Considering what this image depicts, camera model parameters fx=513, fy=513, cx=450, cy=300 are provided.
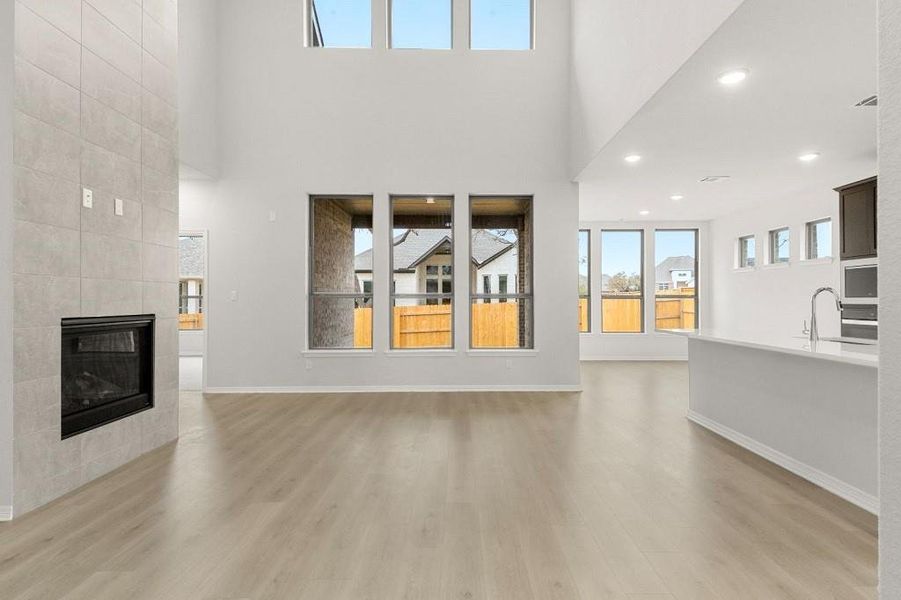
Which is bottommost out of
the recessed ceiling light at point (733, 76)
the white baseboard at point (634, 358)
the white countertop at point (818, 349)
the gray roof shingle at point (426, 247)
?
the white baseboard at point (634, 358)

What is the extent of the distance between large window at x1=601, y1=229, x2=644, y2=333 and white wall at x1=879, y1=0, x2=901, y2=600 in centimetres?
878

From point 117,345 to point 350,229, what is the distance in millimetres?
3399

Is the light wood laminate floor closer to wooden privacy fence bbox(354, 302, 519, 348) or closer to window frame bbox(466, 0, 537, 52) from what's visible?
wooden privacy fence bbox(354, 302, 519, 348)

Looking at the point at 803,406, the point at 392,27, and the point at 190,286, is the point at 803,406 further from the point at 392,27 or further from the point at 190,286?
the point at 190,286

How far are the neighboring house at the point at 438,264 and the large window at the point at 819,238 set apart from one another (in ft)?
13.5

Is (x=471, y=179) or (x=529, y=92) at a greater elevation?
(x=529, y=92)

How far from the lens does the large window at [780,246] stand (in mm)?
7543

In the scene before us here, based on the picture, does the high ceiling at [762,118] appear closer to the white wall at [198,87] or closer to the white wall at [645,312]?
the white wall at [645,312]

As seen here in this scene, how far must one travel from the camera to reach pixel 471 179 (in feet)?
21.2

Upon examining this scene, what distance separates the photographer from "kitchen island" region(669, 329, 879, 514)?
2.84m

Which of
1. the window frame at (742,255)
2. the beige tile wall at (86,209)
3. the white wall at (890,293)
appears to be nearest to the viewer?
the white wall at (890,293)

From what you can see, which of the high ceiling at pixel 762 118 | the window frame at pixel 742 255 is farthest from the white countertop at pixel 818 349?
the window frame at pixel 742 255

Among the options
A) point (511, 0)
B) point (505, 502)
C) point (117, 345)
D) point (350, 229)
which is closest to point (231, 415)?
point (117, 345)

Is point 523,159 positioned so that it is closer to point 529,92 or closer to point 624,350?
point 529,92
